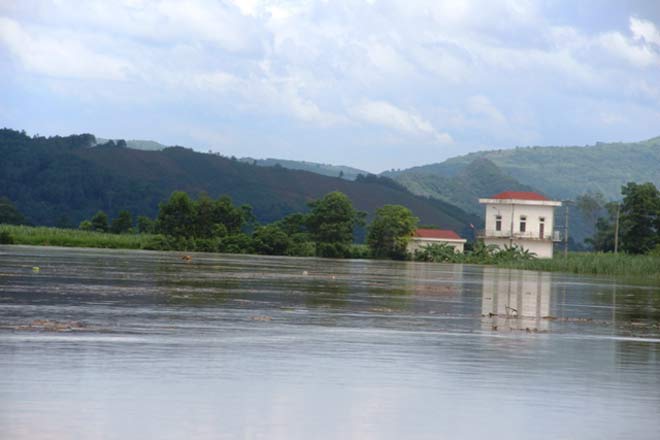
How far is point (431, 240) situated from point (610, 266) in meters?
40.5

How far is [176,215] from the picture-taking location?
111 m

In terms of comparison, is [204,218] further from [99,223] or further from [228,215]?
[99,223]

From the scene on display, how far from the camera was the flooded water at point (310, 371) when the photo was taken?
9.52 metres

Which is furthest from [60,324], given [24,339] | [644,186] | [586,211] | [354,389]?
[586,211]

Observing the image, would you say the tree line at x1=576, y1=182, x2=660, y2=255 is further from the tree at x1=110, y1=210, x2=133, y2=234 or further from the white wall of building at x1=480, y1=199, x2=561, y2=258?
the tree at x1=110, y1=210, x2=133, y2=234

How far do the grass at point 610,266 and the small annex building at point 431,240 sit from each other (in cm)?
2934

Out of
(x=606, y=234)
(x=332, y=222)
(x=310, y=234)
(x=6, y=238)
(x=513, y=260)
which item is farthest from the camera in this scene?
(x=606, y=234)

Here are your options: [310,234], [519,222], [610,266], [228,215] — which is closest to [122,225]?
[228,215]

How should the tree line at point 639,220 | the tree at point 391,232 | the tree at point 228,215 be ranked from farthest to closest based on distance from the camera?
the tree at point 228,215
the tree at point 391,232
the tree line at point 639,220

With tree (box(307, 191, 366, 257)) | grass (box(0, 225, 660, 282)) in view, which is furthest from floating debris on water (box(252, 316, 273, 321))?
tree (box(307, 191, 366, 257))

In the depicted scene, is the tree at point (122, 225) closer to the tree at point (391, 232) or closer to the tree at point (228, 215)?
the tree at point (228, 215)

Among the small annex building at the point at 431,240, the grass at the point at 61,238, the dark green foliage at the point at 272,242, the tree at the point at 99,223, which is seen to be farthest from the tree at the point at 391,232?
the tree at the point at 99,223

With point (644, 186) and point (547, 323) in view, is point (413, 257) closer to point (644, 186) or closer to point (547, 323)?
point (644, 186)

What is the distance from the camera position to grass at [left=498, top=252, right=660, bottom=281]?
70688mm
